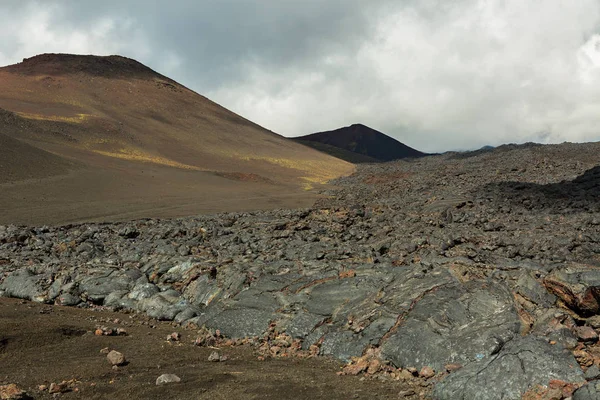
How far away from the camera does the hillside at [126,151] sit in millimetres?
30344

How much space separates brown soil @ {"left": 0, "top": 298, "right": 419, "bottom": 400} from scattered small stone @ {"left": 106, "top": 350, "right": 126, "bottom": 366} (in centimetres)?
9

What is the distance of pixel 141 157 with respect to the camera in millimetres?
56625

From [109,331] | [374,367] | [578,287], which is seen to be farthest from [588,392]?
[109,331]

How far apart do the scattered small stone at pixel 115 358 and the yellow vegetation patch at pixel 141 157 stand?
4992cm

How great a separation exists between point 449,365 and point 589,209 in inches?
615

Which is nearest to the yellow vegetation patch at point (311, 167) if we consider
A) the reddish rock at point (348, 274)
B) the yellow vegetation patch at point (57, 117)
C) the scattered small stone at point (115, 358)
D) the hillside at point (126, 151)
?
the hillside at point (126, 151)

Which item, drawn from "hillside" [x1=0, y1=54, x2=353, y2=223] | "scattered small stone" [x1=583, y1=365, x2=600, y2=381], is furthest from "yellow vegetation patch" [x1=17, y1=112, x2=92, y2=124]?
"scattered small stone" [x1=583, y1=365, x2=600, y2=381]

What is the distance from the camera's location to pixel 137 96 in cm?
8856

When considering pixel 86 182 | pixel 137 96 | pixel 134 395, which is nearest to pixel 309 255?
pixel 134 395

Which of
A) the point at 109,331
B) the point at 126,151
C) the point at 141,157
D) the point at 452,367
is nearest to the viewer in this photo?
the point at 452,367

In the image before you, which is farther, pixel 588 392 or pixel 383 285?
pixel 383 285

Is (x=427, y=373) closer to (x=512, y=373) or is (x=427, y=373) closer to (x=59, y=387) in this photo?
(x=512, y=373)

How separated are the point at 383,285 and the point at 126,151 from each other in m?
55.1

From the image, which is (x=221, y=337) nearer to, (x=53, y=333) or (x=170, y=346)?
(x=170, y=346)
